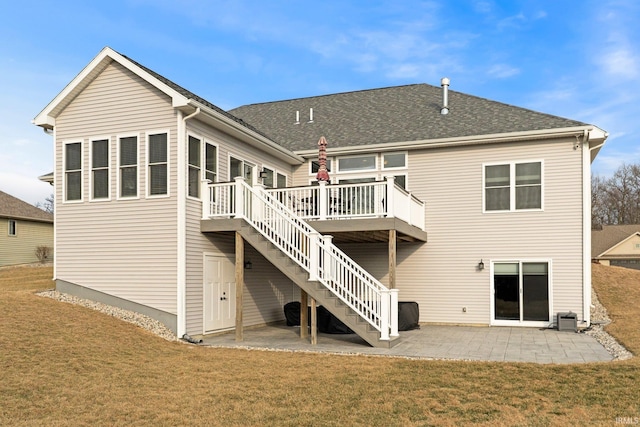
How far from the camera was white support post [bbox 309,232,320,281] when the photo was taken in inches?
439

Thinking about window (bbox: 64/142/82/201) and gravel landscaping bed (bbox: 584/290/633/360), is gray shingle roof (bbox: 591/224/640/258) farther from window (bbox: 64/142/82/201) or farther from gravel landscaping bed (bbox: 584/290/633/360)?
window (bbox: 64/142/82/201)

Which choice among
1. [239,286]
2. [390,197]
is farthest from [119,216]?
[390,197]

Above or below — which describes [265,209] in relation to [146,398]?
above

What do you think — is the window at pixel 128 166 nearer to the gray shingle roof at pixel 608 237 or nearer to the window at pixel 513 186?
the window at pixel 513 186

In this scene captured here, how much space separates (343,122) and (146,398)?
42.8ft

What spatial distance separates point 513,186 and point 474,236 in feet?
5.79

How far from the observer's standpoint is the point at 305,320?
12297mm

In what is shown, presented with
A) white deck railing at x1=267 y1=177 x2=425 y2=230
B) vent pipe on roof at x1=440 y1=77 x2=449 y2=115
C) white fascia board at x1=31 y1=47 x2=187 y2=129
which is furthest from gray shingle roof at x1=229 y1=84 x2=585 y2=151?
white fascia board at x1=31 y1=47 x2=187 y2=129

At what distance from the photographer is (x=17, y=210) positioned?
27.2 metres

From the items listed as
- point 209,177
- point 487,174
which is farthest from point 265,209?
point 487,174

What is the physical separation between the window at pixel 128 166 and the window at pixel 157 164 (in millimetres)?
428

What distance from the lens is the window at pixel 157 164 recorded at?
11977 mm

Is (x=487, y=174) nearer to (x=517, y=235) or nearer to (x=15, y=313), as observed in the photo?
(x=517, y=235)

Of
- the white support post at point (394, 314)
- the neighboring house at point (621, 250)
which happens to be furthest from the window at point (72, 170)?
the neighboring house at point (621, 250)
